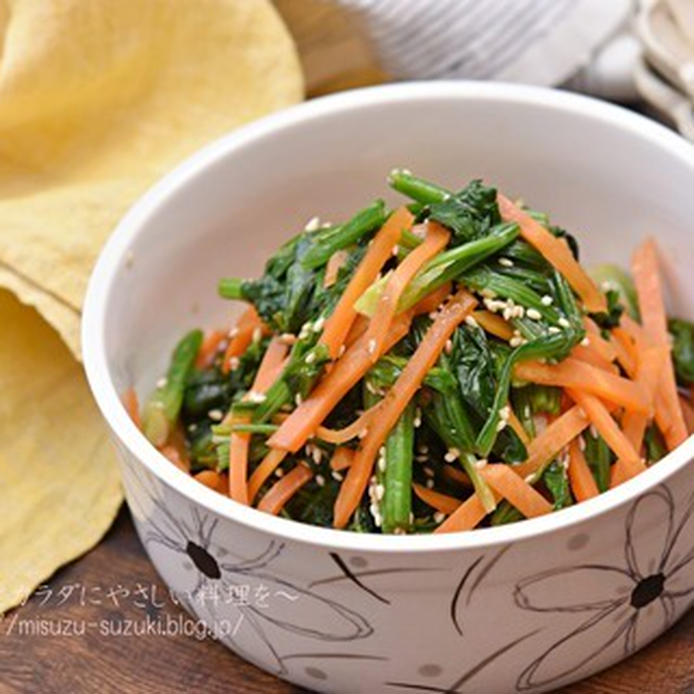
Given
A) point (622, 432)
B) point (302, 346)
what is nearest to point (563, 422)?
point (622, 432)

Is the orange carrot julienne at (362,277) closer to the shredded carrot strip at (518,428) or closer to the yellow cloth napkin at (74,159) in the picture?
the shredded carrot strip at (518,428)

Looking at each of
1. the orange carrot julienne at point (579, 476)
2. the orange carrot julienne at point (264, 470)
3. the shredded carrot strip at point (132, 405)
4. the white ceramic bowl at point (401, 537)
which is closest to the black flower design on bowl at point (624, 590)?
the white ceramic bowl at point (401, 537)

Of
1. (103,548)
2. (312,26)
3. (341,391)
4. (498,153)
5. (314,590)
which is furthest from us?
(312,26)

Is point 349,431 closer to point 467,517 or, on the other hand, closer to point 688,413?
point 467,517

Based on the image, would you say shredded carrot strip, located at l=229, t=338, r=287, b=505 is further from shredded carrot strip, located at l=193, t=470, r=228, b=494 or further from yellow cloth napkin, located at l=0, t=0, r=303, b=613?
yellow cloth napkin, located at l=0, t=0, r=303, b=613

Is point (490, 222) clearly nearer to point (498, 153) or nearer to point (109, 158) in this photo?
point (498, 153)

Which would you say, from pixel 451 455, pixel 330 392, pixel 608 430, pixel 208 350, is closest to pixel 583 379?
pixel 608 430

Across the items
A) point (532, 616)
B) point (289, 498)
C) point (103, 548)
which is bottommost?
point (103, 548)
